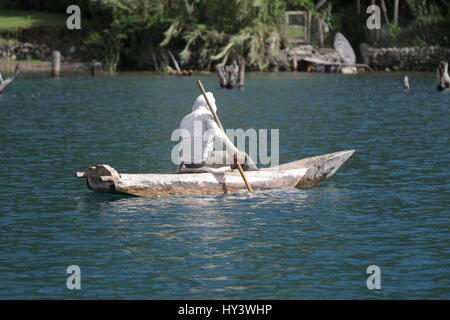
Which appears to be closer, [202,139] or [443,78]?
[202,139]

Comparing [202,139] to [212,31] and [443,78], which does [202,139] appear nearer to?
[443,78]

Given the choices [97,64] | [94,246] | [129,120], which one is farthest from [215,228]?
[97,64]

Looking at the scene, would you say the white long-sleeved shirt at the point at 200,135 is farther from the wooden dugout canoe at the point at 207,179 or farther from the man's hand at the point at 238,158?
the wooden dugout canoe at the point at 207,179

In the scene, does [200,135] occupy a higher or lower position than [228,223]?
higher

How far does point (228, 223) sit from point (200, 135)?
3.03 m

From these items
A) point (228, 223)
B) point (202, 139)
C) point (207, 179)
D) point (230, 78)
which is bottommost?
point (228, 223)

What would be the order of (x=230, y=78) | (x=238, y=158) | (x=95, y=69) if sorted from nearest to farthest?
(x=238, y=158) < (x=230, y=78) < (x=95, y=69)

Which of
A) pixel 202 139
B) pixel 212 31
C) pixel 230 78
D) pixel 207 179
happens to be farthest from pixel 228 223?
pixel 212 31

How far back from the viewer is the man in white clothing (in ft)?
59.7

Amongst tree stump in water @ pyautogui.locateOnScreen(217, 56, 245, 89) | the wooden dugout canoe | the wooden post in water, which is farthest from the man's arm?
the wooden post in water

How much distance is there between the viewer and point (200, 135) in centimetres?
1841

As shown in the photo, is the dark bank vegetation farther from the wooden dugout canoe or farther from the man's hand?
the man's hand

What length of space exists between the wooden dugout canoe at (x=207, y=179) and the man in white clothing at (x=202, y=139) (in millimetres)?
426
